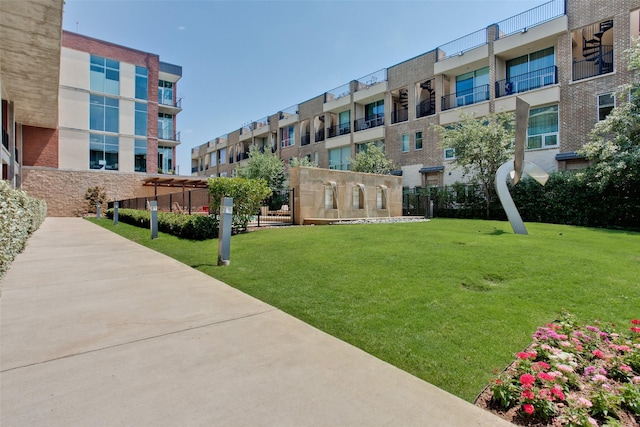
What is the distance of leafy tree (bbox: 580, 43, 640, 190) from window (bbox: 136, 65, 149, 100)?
116ft

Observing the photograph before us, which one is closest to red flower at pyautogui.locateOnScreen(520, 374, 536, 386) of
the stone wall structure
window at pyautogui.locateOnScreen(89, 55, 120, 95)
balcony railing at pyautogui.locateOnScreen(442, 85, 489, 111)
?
the stone wall structure

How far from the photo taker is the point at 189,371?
2.82 m

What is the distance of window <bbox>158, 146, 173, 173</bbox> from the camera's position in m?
38.1

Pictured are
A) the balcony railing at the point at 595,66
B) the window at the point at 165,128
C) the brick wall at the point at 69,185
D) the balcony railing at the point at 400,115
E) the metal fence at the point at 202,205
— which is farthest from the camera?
the window at the point at 165,128

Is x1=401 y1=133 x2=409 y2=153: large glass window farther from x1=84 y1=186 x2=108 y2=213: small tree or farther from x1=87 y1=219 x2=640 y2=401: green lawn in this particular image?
x1=84 y1=186 x2=108 y2=213: small tree

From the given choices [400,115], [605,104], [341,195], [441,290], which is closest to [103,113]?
[400,115]

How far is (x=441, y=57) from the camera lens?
25531 mm

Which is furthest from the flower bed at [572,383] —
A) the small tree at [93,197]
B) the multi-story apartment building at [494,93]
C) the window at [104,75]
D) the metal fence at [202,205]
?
the window at [104,75]

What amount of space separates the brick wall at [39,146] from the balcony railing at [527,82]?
34.1 m

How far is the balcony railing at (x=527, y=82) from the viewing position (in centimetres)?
2028

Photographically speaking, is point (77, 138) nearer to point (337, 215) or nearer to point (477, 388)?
point (337, 215)

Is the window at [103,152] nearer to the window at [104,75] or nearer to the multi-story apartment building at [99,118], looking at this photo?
the multi-story apartment building at [99,118]

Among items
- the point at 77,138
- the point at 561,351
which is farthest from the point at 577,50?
the point at 77,138

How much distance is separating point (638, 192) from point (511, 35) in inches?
482
